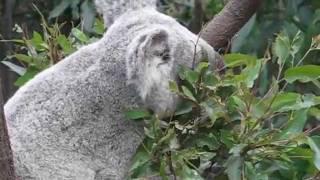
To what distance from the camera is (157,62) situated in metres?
2.09

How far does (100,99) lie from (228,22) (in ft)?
2.10

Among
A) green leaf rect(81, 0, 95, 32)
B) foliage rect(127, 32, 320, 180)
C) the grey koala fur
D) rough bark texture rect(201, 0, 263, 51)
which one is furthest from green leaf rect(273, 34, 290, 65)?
green leaf rect(81, 0, 95, 32)

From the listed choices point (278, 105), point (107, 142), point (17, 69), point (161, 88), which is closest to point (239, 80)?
point (278, 105)

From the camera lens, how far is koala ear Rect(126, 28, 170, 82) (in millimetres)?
2064

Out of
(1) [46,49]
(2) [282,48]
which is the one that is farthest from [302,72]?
(1) [46,49]

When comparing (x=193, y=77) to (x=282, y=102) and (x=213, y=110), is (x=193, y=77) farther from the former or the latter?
(x=282, y=102)

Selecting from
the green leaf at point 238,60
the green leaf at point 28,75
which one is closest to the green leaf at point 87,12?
the green leaf at point 28,75

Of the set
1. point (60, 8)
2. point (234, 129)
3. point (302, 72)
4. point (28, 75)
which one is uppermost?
point (302, 72)

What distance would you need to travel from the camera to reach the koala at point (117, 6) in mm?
2262

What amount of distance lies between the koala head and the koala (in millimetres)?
156

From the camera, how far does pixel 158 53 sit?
2.09 metres

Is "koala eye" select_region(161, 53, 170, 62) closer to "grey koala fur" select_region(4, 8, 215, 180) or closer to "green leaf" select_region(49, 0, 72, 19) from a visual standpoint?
"grey koala fur" select_region(4, 8, 215, 180)

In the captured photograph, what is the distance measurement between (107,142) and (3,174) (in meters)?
0.48

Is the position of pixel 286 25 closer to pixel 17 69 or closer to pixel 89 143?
pixel 17 69
